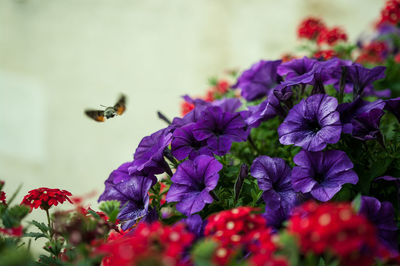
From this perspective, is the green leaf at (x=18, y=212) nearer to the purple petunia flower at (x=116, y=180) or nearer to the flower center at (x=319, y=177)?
the purple petunia flower at (x=116, y=180)

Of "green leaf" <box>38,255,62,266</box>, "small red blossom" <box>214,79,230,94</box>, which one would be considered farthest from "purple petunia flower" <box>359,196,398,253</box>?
"small red blossom" <box>214,79,230,94</box>

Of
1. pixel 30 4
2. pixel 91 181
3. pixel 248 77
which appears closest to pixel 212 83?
pixel 248 77

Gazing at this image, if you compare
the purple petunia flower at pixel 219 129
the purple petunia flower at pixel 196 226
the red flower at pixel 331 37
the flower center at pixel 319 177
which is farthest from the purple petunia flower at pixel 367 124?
the red flower at pixel 331 37

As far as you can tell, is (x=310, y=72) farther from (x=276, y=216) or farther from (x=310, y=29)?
(x=310, y=29)

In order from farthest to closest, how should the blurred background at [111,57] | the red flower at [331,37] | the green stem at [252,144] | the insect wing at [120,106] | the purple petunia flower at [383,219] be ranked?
the blurred background at [111,57]
the red flower at [331,37]
the green stem at [252,144]
the insect wing at [120,106]
the purple petunia flower at [383,219]

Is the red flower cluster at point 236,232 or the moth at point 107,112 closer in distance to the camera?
the red flower cluster at point 236,232

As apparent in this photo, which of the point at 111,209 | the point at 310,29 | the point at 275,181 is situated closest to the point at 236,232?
the point at 111,209

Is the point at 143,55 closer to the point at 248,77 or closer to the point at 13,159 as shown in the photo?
the point at 13,159
